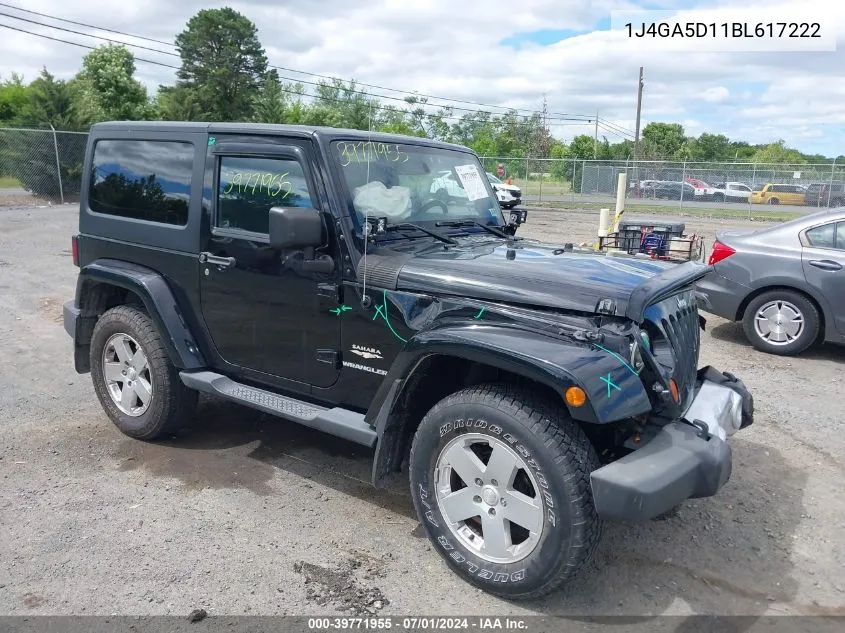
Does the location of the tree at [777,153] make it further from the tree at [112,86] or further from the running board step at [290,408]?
the running board step at [290,408]

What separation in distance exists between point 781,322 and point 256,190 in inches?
215

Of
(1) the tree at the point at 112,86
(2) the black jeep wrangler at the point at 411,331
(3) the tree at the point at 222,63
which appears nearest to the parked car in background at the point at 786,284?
(2) the black jeep wrangler at the point at 411,331

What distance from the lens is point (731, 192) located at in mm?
29219

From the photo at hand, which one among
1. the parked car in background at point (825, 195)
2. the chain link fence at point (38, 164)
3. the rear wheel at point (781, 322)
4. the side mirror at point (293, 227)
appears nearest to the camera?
the side mirror at point (293, 227)

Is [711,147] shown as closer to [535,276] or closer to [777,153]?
[777,153]

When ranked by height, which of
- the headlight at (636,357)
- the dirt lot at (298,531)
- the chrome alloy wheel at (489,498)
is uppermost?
the headlight at (636,357)

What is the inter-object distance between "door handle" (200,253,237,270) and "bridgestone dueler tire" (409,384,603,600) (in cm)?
164

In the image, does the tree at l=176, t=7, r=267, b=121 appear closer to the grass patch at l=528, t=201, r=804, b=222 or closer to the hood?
the grass patch at l=528, t=201, r=804, b=222

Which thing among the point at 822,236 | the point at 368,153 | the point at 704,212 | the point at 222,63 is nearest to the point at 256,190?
the point at 368,153

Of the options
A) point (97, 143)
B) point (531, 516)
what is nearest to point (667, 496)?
point (531, 516)

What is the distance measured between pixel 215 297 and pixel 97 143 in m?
1.68

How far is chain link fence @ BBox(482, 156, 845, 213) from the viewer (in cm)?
2777

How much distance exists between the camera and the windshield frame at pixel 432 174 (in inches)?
148

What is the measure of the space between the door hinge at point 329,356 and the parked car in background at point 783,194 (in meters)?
28.7
